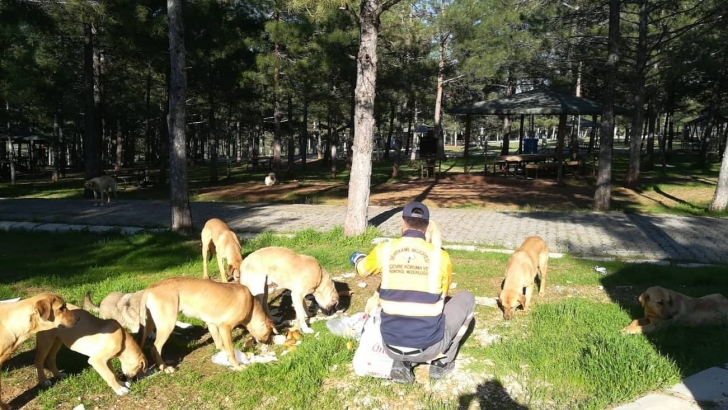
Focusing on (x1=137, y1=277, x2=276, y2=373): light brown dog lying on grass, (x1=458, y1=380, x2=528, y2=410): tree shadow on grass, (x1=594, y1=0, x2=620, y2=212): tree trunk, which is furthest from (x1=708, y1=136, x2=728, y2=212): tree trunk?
(x1=137, y1=277, x2=276, y2=373): light brown dog lying on grass

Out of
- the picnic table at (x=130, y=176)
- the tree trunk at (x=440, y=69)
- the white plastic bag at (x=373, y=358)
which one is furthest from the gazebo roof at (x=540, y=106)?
the white plastic bag at (x=373, y=358)

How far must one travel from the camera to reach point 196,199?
18656mm

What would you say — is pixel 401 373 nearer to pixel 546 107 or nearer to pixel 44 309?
pixel 44 309

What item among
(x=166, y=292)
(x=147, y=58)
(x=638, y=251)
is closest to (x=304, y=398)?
(x=166, y=292)

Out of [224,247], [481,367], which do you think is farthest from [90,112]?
[481,367]

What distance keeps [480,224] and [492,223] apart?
1.14 ft

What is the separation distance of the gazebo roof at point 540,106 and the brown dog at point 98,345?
2017 cm

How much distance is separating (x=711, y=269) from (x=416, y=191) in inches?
485

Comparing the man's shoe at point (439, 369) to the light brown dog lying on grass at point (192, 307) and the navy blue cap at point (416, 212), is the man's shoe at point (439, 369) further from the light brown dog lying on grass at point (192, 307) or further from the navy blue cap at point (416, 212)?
the light brown dog lying on grass at point (192, 307)

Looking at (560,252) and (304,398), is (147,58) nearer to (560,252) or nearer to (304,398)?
(560,252)

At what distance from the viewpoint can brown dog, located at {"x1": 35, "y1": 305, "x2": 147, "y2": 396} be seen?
3.68 m

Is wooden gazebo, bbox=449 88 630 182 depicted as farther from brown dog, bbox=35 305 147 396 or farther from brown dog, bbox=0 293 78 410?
brown dog, bbox=0 293 78 410

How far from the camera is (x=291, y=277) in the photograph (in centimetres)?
503

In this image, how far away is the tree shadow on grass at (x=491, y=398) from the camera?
145 inches
